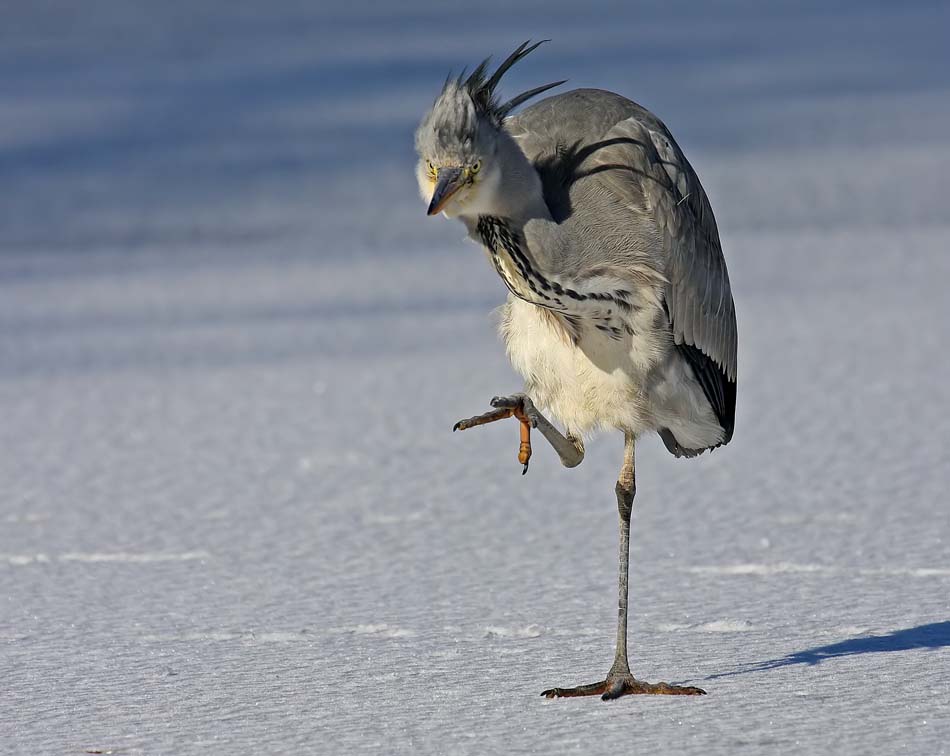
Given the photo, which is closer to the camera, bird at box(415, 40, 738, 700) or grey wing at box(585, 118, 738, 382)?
bird at box(415, 40, 738, 700)

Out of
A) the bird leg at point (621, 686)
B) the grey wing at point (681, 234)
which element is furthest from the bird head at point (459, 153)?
the bird leg at point (621, 686)

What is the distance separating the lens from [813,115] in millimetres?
14461

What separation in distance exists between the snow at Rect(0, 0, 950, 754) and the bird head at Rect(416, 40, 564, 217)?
104cm

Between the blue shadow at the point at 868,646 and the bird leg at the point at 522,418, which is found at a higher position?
the bird leg at the point at 522,418

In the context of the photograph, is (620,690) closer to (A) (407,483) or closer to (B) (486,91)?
(B) (486,91)

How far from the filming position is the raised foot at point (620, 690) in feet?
11.8

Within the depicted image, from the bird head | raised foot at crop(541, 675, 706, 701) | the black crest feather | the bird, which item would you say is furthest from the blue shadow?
the black crest feather

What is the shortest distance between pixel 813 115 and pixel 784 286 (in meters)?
6.18

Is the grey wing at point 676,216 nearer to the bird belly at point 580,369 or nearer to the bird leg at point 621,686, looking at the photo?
the bird belly at point 580,369

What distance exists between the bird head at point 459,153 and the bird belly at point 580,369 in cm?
44

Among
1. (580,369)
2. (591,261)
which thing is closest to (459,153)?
(591,261)

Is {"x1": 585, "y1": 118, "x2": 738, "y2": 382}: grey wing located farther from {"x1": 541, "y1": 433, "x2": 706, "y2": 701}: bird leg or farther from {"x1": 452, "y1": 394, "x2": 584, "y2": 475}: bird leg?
{"x1": 541, "y1": 433, "x2": 706, "y2": 701}: bird leg

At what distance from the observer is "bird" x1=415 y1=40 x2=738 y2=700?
3668mm

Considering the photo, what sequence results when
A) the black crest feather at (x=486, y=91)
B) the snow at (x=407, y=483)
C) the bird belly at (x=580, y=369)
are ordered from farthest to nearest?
the bird belly at (x=580, y=369) < the black crest feather at (x=486, y=91) < the snow at (x=407, y=483)
